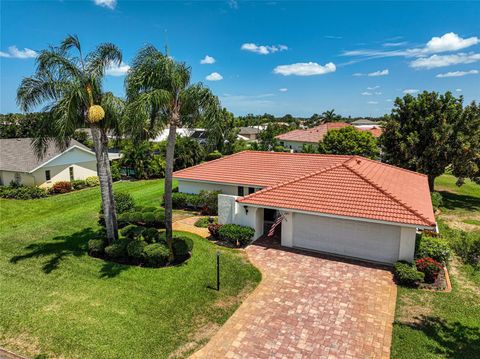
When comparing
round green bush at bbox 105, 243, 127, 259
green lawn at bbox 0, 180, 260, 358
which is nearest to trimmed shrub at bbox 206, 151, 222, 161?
green lawn at bbox 0, 180, 260, 358

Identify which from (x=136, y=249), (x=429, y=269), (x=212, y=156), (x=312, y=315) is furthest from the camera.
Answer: (x=212, y=156)

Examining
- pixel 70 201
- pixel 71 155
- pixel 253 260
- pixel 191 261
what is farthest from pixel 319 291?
pixel 71 155

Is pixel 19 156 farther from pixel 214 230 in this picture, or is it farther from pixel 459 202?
pixel 459 202

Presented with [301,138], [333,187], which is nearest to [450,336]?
[333,187]

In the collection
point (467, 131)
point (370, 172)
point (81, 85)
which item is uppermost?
point (81, 85)

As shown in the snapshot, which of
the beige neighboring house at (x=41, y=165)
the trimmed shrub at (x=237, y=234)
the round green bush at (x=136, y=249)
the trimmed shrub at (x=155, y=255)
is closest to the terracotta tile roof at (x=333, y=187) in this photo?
the trimmed shrub at (x=237, y=234)

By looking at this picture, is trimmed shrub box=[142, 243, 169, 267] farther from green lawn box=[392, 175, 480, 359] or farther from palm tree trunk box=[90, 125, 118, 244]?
green lawn box=[392, 175, 480, 359]

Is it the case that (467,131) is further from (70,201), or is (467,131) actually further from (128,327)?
(70,201)

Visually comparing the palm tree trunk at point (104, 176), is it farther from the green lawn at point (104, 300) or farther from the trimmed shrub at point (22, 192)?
the trimmed shrub at point (22, 192)
